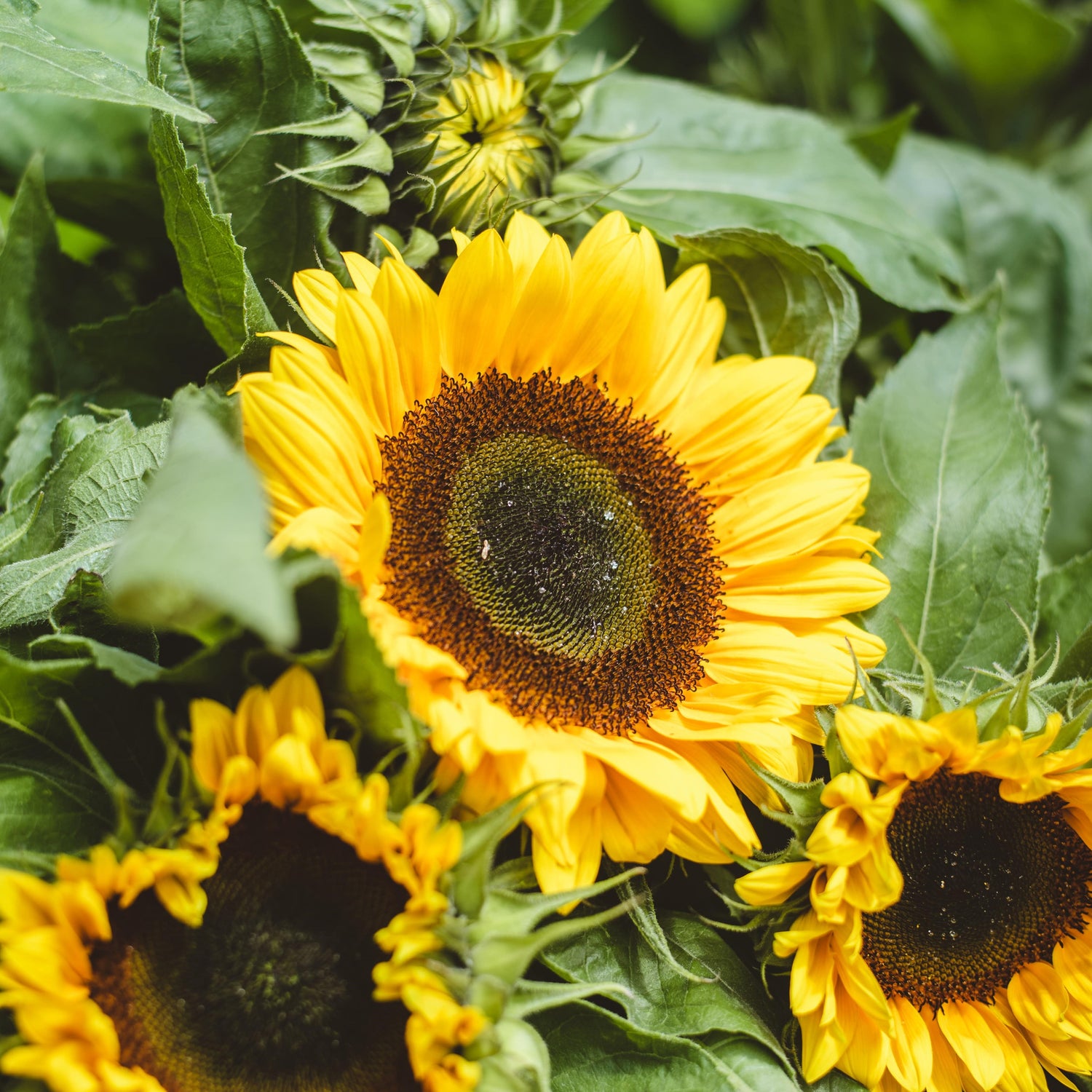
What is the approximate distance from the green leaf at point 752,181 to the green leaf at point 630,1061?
60 centimetres

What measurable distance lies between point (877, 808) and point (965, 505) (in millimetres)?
375

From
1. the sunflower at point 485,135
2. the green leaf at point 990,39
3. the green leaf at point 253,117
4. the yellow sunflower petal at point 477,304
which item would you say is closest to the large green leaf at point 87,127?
the green leaf at point 253,117

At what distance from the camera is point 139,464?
735mm

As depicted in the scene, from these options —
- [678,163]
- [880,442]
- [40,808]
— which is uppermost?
[678,163]

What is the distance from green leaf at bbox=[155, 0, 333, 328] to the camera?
80cm

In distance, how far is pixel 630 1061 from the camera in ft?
2.36

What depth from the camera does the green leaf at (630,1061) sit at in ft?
2.33

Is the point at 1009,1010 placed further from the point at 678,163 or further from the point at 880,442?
the point at 678,163

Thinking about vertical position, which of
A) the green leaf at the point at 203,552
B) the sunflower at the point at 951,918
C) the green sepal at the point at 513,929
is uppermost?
the green leaf at the point at 203,552

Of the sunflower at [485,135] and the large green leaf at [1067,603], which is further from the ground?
the sunflower at [485,135]

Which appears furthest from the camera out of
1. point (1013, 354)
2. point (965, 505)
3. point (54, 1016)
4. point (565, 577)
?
point (1013, 354)

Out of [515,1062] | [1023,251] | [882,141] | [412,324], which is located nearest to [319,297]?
[412,324]

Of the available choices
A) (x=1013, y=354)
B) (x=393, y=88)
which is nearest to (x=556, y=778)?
(x=393, y=88)

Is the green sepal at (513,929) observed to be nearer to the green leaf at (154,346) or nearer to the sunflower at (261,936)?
the sunflower at (261,936)
